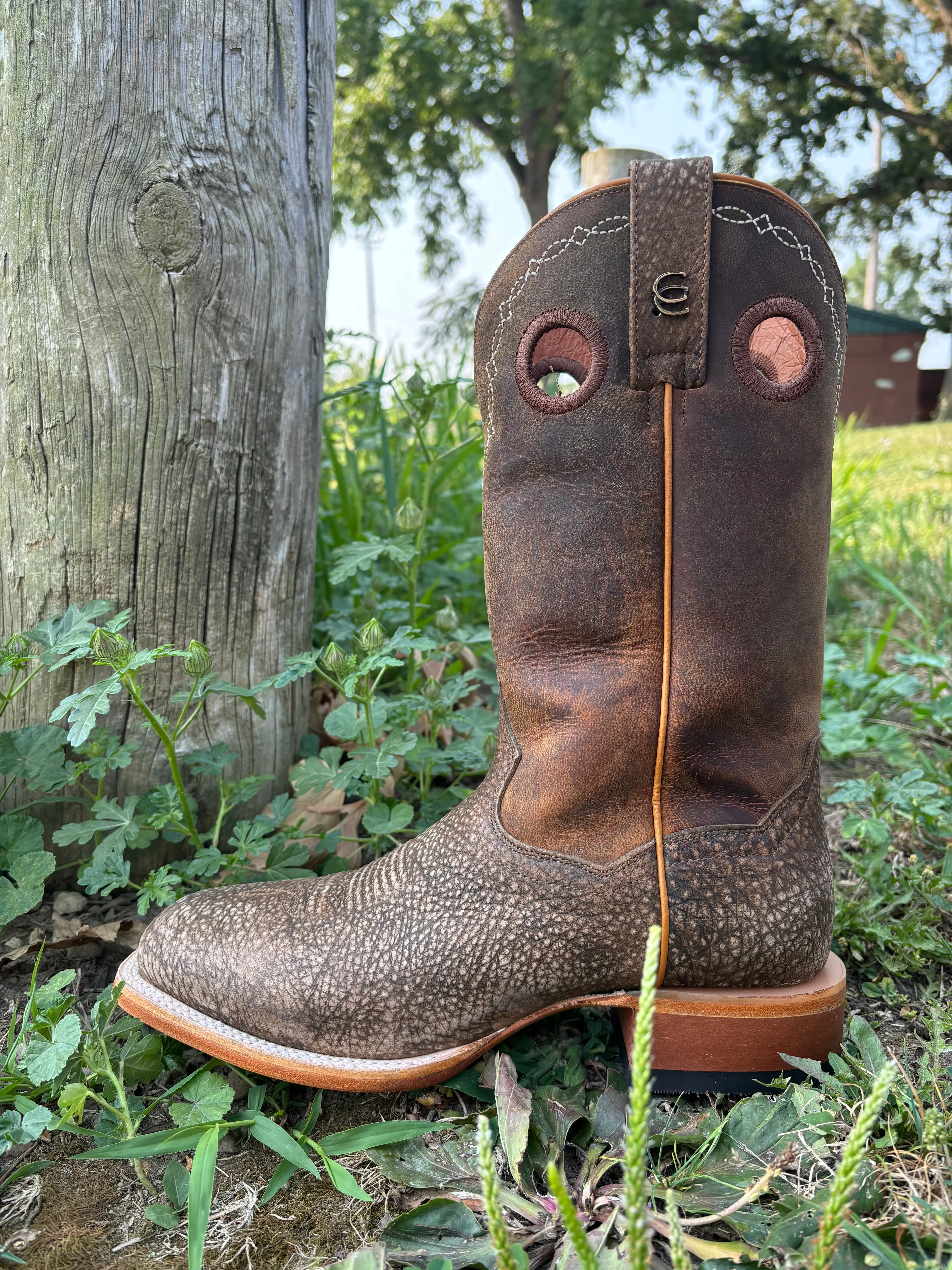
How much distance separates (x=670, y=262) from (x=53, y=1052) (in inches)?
44.7

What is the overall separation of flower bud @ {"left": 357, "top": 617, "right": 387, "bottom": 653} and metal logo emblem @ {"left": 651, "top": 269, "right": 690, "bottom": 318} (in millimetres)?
621

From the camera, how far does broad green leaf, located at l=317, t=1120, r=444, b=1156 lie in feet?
3.29

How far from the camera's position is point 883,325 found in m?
16.6

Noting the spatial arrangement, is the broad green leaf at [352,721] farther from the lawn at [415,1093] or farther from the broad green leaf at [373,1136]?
the broad green leaf at [373,1136]

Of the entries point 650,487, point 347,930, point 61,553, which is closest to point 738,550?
point 650,487

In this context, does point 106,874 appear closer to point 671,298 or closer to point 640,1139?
point 640,1139

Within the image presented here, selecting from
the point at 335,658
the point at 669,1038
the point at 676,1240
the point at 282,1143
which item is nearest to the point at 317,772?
the point at 335,658

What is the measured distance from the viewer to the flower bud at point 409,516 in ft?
5.28

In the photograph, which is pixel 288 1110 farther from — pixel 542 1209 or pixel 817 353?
pixel 817 353

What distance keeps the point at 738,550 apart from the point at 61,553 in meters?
1.03

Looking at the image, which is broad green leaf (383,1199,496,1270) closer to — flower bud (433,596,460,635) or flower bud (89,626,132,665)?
flower bud (89,626,132,665)

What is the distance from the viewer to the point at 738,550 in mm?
1005

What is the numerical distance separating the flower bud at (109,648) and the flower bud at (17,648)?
121mm

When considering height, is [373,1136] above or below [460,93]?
below
